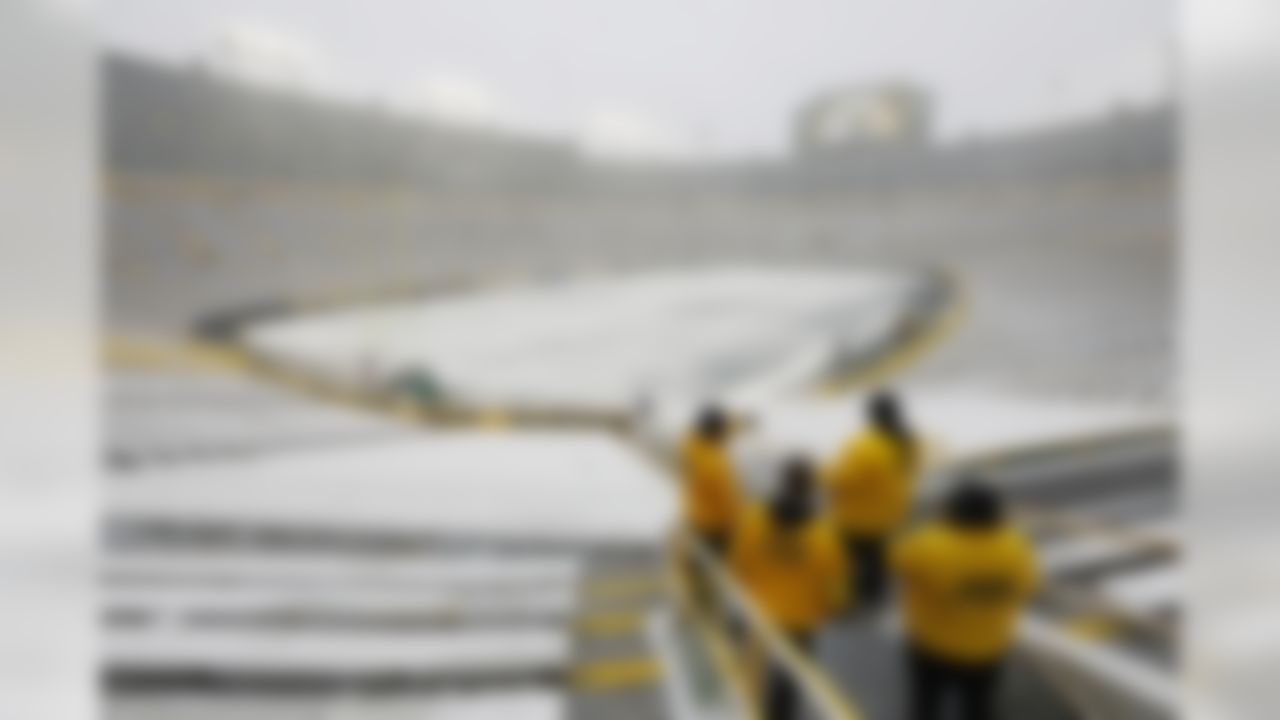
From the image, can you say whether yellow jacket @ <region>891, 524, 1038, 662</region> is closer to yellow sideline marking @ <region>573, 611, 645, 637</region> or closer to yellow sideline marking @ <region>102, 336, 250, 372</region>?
yellow sideline marking @ <region>573, 611, 645, 637</region>

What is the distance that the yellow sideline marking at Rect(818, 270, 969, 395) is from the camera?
808 cm

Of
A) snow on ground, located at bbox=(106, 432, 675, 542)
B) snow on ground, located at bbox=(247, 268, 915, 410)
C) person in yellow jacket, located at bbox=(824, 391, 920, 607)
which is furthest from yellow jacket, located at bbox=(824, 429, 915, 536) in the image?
snow on ground, located at bbox=(247, 268, 915, 410)

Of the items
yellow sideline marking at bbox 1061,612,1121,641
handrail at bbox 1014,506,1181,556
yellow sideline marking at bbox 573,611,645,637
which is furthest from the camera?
handrail at bbox 1014,506,1181,556

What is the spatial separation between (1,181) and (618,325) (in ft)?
29.4

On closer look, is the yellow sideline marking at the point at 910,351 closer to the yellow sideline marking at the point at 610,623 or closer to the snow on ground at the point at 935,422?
the snow on ground at the point at 935,422

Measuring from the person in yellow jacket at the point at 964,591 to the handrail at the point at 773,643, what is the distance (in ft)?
0.98

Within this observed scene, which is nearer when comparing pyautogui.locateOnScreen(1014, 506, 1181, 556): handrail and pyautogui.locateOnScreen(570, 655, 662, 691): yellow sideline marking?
pyautogui.locateOnScreen(570, 655, 662, 691): yellow sideline marking

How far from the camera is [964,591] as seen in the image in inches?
91.7

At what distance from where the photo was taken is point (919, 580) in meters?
2.41

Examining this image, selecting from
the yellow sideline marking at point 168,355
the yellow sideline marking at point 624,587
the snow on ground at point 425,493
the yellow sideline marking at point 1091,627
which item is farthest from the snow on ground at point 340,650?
the yellow sideline marking at point 168,355

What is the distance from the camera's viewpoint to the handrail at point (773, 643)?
183 centimetres

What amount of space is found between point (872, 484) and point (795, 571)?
2.45 ft

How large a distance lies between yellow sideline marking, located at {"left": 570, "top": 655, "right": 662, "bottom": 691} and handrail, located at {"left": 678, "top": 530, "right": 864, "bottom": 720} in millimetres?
270

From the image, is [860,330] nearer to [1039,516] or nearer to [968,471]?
[968,471]
